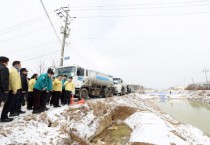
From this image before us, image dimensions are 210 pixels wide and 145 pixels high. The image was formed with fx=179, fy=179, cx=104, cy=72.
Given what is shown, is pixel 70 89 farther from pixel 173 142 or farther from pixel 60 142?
pixel 173 142

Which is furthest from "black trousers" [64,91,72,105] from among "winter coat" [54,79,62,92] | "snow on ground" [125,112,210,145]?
"snow on ground" [125,112,210,145]

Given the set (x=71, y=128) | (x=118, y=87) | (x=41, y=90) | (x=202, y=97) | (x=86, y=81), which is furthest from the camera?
(x=202, y=97)

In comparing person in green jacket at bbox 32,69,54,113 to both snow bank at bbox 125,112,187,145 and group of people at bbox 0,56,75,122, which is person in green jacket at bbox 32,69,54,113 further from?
snow bank at bbox 125,112,187,145

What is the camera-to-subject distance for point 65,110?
7.31m

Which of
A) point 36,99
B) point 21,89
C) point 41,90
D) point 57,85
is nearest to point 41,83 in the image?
point 41,90

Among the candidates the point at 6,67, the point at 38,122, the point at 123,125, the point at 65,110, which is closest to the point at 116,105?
the point at 123,125

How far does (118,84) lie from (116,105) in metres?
12.8

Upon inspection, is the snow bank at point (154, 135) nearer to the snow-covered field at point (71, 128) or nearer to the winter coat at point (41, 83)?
the snow-covered field at point (71, 128)

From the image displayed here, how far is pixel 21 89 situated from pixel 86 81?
6.79 meters

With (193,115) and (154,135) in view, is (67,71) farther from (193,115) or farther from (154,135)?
(193,115)

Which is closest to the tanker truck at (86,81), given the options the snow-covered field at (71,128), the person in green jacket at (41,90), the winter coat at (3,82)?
the snow-covered field at (71,128)

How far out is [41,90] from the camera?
6.94 m

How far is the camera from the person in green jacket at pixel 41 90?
6.83 m

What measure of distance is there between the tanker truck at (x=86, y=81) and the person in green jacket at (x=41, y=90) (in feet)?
15.7
